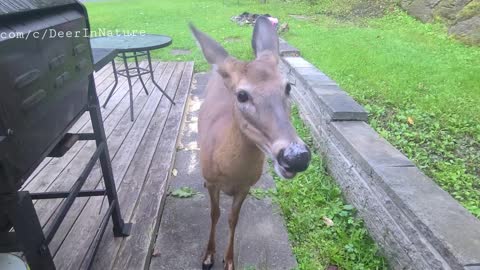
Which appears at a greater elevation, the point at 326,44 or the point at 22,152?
the point at 22,152

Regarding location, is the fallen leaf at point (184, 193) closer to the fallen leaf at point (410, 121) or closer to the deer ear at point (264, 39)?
the deer ear at point (264, 39)

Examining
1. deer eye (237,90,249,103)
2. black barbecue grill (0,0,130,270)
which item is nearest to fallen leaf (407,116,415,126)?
deer eye (237,90,249,103)

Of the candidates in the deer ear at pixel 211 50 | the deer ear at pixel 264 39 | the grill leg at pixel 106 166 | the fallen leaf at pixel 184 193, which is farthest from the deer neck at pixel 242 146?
the fallen leaf at pixel 184 193

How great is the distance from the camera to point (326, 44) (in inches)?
294

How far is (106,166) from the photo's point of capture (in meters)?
2.43

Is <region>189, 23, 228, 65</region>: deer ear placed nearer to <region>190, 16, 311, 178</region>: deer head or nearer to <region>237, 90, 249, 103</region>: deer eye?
<region>190, 16, 311, 178</region>: deer head

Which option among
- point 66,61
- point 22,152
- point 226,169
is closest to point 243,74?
point 226,169

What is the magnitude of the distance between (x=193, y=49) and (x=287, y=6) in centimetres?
658

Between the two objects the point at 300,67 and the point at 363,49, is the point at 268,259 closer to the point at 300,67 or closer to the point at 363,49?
the point at 300,67

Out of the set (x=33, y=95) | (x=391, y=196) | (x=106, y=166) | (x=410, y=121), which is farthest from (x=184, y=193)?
(x=410, y=121)

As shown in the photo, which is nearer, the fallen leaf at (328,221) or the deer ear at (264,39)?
the deer ear at (264,39)

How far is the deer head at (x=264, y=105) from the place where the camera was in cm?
165

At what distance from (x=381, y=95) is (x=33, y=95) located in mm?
4339

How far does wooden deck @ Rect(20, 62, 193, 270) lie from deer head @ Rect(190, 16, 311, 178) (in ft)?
4.28
